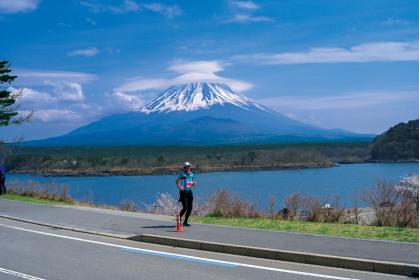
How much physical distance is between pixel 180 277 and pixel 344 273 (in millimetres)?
2435

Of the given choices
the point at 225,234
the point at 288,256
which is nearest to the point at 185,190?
the point at 225,234

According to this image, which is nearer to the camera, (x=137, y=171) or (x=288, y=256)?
(x=288, y=256)

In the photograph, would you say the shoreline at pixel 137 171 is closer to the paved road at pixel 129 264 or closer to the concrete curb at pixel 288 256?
the concrete curb at pixel 288 256

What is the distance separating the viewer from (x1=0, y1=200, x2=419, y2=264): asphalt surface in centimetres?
966

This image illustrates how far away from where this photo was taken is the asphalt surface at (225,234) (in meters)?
9.66

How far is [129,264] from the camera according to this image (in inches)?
387

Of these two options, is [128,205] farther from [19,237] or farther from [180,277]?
[180,277]

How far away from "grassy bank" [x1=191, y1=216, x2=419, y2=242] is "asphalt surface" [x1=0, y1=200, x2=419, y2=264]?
2.40ft

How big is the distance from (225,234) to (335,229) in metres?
2.49

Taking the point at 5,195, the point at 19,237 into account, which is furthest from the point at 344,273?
the point at 5,195

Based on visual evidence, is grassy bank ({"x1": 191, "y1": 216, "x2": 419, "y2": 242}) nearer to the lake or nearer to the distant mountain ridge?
the lake

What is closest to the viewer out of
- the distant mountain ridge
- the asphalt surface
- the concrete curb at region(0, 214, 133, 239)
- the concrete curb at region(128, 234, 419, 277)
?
the concrete curb at region(128, 234, 419, 277)

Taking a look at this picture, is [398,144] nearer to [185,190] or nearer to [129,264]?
[185,190]

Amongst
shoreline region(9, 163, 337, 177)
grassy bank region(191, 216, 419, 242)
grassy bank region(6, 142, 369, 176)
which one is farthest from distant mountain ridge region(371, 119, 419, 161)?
grassy bank region(191, 216, 419, 242)
